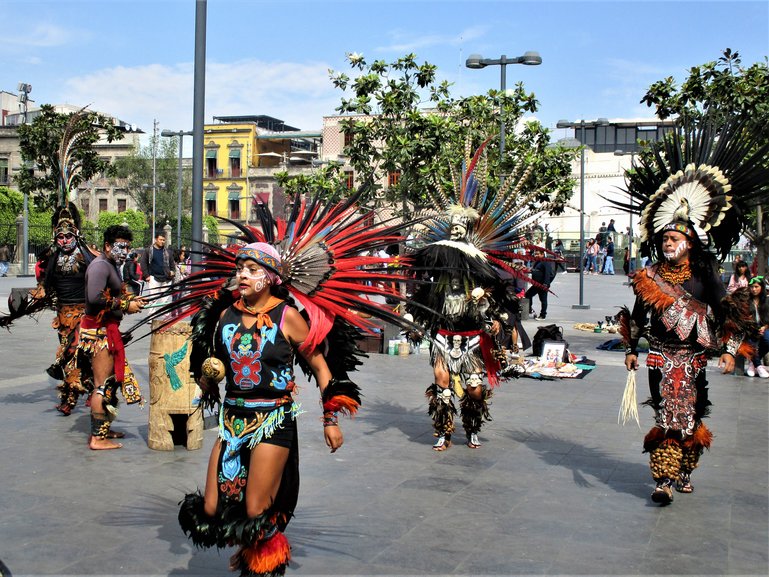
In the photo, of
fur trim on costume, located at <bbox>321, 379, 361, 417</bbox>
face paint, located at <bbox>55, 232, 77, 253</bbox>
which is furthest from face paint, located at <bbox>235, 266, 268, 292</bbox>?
face paint, located at <bbox>55, 232, 77, 253</bbox>

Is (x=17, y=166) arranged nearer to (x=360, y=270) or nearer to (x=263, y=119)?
(x=263, y=119)

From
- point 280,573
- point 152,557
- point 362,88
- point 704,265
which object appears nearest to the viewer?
point 280,573

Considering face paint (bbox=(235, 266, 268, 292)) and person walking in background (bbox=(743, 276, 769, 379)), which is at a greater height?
face paint (bbox=(235, 266, 268, 292))

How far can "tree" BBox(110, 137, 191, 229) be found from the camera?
69.6 meters

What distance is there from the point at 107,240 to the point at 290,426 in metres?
4.10

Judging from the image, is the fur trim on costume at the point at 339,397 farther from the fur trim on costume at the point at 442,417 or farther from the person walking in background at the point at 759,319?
the person walking in background at the point at 759,319

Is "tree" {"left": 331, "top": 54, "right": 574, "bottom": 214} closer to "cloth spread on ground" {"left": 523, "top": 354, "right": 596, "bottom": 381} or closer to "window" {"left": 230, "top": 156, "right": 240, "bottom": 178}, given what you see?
"cloth spread on ground" {"left": 523, "top": 354, "right": 596, "bottom": 381}

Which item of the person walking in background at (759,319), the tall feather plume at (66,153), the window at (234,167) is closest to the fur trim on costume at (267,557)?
the tall feather plume at (66,153)

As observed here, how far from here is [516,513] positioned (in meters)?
6.20

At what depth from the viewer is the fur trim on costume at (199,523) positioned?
4.57 metres

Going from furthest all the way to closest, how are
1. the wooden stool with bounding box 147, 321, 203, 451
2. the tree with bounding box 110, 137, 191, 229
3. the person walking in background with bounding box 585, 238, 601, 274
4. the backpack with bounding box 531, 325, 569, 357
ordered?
1. the tree with bounding box 110, 137, 191, 229
2. the person walking in background with bounding box 585, 238, 601, 274
3. the backpack with bounding box 531, 325, 569, 357
4. the wooden stool with bounding box 147, 321, 203, 451

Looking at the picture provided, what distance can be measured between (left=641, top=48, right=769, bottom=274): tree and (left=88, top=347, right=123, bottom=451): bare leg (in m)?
8.93

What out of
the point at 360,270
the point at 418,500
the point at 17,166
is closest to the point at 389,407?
the point at 418,500

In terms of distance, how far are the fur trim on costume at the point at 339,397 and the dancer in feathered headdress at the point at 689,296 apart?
2757mm
